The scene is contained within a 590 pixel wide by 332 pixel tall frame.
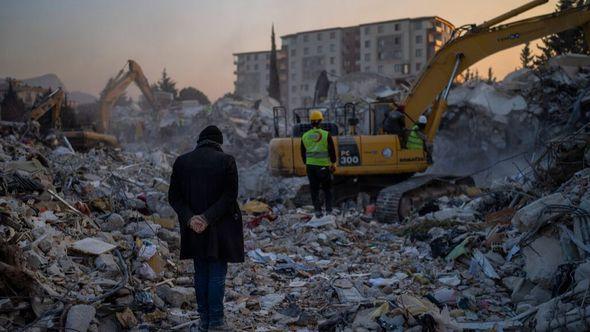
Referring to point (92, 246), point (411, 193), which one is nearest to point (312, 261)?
point (92, 246)

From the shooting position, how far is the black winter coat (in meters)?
4.18

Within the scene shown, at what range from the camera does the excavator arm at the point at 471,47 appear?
9.33 m

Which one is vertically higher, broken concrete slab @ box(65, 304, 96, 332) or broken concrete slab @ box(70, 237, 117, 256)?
broken concrete slab @ box(70, 237, 117, 256)

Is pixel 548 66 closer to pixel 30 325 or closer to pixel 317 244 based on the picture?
pixel 317 244

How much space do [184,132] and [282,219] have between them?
749 inches

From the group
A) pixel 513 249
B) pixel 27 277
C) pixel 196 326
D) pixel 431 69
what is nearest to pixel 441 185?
pixel 431 69

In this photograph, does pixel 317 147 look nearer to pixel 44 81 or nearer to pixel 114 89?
pixel 114 89

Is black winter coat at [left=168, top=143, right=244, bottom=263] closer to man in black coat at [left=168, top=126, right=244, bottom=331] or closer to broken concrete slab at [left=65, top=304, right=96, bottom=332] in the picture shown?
man in black coat at [left=168, top=126, right=244, bottom=331]

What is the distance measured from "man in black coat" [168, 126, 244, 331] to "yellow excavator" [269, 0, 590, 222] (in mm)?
5700

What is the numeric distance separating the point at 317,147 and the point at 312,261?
237cm

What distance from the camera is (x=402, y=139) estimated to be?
10242mm

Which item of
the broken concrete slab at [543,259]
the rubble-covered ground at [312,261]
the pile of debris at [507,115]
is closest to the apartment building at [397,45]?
the pile of debris at [507,115]

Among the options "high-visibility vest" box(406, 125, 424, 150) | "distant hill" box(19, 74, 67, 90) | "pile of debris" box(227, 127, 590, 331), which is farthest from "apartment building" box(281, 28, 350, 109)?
"pile of debris" box(227, 127, 590, 331)

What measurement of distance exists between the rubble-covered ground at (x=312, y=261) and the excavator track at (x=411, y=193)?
343mm
